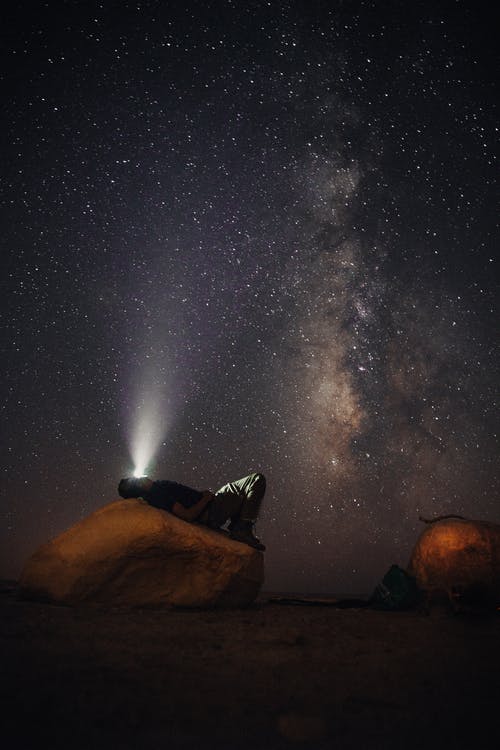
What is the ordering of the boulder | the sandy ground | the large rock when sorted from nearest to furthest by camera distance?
the sandy ground < the large rock < the boulder

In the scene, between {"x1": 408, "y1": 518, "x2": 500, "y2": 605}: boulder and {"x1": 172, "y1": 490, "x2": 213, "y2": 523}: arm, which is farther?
{"x1": 408, "y1": 518, "x2": 500, "y2": 605}: boulder

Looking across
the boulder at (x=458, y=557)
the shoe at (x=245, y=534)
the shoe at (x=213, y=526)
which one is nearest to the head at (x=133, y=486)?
the shoe at (x=213, y=526)

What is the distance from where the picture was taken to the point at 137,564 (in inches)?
220

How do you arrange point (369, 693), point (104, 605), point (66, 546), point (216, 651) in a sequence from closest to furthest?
point (369, 693) → point (216, 651) → point (104, 605) → point (66, 546)

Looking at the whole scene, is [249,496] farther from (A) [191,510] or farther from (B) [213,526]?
(A) [191,510]

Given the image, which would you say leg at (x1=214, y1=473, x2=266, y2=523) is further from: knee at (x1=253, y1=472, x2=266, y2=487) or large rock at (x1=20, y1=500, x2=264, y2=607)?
large rock at (x1=20, y1=500, x2=264, y2=607)

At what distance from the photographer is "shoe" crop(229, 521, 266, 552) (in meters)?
6.72

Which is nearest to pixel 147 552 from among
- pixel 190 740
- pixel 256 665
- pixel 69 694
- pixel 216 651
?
pixel 216 651

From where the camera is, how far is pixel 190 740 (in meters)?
1.89

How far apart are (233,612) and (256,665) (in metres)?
2.95

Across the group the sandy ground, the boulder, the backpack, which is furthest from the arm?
the boulder

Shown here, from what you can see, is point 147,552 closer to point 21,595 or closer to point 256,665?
point 21,595

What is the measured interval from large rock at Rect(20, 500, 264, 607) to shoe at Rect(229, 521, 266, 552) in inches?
16.3

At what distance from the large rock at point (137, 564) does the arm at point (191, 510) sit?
268 millimetres
